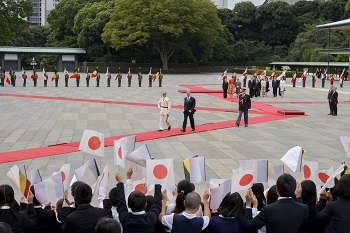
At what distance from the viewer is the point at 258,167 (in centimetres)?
705

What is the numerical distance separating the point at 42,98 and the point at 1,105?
17.0ft

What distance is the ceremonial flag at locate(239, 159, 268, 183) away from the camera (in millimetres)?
6965

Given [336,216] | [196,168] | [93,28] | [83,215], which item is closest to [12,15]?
[93,28]

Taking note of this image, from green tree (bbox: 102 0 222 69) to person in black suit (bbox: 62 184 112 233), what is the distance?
69.2m

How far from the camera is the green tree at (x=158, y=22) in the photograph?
7519 cm

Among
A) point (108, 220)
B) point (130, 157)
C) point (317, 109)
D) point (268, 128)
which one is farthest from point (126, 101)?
point (108, 220)

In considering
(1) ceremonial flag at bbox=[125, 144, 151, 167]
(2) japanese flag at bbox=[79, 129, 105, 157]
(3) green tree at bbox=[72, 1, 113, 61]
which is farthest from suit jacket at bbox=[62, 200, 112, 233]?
(3) green tree at bbox=[72, 1, 113, 61]

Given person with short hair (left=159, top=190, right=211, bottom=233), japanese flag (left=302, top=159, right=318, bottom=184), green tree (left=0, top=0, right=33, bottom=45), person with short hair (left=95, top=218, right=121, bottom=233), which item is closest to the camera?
person with short hair (left=95, top=218, right=121, bottom=233)

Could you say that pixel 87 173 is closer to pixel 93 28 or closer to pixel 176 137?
pixel 176 137

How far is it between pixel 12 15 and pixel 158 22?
107ft

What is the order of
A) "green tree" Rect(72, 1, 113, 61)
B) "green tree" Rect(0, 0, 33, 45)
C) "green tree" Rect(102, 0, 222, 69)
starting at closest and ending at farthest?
1. "green tree" Rect(0, 0, 33, 45)
2. "green tree" Rect(102, 0, 222, 69)
3. "green tree" Rect(72, 1, 113, 61)

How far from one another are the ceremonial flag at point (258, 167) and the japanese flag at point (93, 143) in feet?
9.10

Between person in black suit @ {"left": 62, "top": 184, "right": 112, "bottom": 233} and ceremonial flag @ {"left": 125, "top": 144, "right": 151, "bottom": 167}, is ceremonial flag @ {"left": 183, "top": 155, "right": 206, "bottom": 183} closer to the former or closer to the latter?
ceremonial flag @ {"left": 125, "top": 144, "right": 151, "bottom": 167}

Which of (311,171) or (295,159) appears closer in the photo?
(311,171)
